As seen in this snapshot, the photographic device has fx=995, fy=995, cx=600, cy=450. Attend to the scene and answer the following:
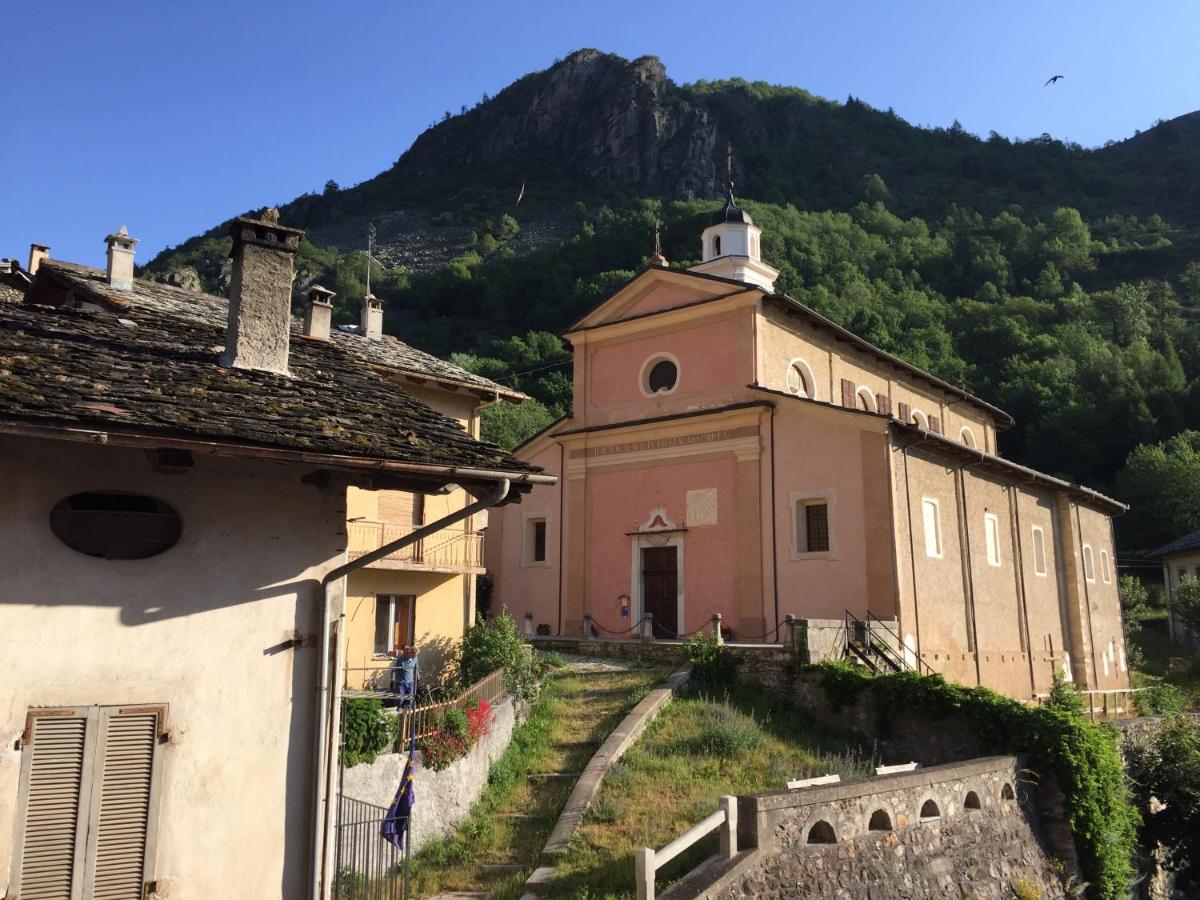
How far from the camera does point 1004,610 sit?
25547 millimetres

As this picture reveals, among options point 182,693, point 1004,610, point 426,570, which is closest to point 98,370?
point 182,693

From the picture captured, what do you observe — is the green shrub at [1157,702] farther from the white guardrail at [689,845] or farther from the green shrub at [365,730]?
the green shrub at [365,730]

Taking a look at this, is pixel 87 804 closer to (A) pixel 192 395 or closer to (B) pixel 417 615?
(A) pixel 192 395

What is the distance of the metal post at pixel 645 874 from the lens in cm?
941

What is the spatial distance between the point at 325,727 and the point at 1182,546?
49.8m

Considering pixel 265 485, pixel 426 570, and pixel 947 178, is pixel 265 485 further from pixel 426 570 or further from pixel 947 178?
pixel 947 178

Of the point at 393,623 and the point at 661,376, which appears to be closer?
the point at 393,623

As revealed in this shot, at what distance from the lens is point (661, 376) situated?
2628cm

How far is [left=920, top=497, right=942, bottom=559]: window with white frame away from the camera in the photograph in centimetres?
2244

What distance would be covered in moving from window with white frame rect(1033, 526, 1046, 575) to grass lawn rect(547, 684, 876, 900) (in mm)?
14069

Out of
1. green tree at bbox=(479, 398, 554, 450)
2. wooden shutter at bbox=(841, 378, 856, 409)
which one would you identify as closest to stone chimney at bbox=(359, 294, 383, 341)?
wooden shutter at bbox=(841, 378, 856, 409)

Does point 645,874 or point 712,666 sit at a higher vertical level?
point 712,666

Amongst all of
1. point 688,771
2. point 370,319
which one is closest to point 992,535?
point 688,771

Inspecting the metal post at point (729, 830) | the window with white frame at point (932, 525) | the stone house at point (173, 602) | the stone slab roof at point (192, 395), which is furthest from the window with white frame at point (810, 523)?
the stone house at point (173, 602)
